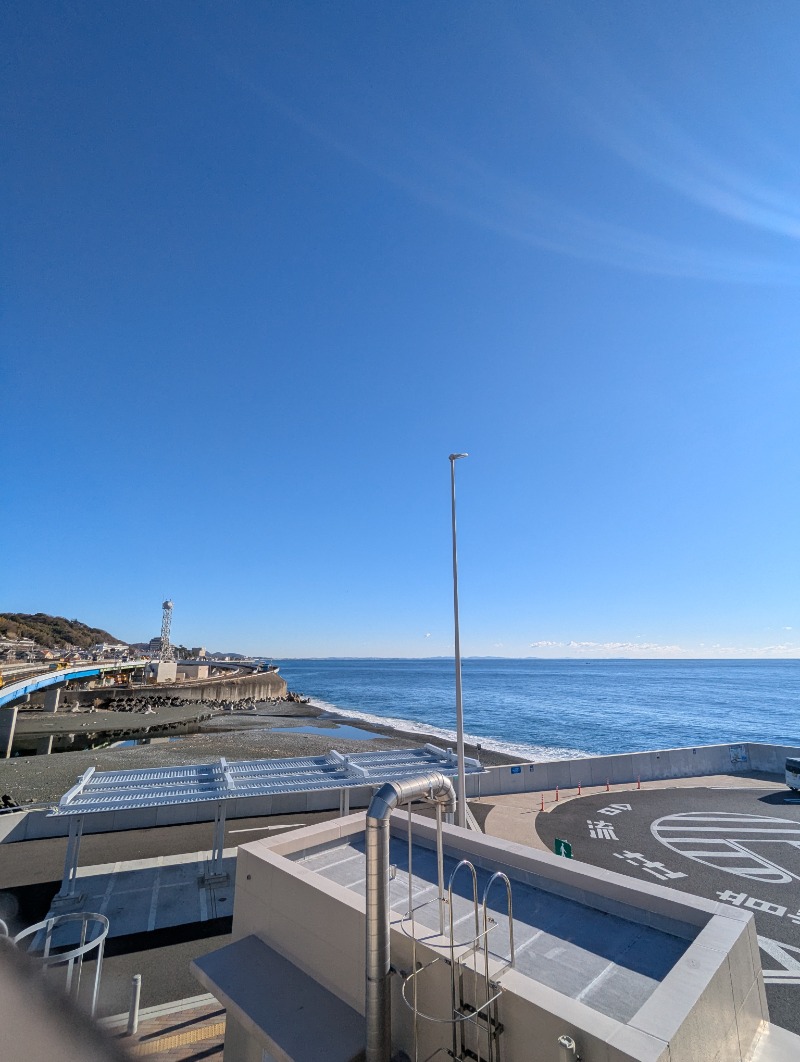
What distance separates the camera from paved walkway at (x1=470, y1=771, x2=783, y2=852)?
18516 mm

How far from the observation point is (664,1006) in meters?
4.65

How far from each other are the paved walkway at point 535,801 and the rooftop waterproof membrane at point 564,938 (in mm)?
10258

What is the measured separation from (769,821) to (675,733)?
49.5 m

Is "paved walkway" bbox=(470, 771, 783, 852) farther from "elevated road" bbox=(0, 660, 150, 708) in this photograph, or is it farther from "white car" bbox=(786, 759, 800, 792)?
"elevated road" bbox=(0, 660, 150, 708)

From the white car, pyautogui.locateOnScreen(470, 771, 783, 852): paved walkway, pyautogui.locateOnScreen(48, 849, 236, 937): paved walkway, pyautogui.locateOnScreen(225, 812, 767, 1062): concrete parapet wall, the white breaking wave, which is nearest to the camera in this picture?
pyautogui.locateOnScreen(225, 812, 767, 1062): concrete parapet wall

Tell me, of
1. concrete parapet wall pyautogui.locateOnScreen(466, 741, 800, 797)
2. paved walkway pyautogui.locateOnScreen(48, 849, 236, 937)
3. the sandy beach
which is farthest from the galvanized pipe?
the sandy beach

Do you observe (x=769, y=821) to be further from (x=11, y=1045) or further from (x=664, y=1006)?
(x=11, y=1045)

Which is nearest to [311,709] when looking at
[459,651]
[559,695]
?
[559,695]

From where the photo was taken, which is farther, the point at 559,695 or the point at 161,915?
the point at 559,695

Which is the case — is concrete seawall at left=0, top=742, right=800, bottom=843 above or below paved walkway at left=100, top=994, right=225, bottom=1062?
above

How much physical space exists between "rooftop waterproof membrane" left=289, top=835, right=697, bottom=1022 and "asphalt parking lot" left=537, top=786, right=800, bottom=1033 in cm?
502

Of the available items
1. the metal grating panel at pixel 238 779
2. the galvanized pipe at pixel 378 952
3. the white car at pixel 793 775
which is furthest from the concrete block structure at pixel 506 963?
the white car at pixel 793 775

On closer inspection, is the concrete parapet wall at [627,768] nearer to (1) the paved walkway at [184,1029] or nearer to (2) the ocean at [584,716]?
(1) the paved walkway at [184,1029]

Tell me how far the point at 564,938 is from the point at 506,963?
1.41 m
